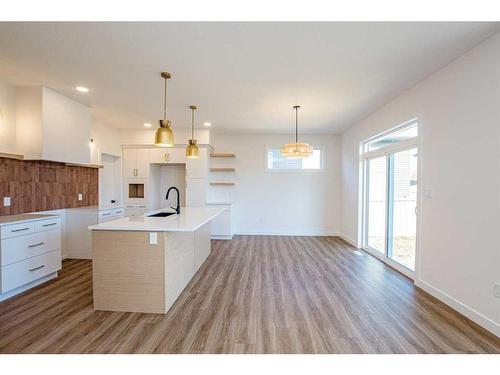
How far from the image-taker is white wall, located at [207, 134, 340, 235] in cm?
605

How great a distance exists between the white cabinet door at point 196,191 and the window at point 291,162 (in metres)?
1.81

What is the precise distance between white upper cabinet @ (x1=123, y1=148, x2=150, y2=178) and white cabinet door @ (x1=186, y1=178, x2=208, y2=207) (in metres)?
1.13

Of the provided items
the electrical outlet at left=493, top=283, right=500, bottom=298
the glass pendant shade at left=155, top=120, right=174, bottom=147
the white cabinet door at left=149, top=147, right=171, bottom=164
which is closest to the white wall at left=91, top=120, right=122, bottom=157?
the white cabinet door at left=149, top=147, right=171, bottom=164

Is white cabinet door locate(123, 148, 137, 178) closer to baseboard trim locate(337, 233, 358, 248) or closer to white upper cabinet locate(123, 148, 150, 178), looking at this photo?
white upper cabinet locate(123, 148, 150, 178)

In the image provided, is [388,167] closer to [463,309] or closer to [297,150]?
[297,150]

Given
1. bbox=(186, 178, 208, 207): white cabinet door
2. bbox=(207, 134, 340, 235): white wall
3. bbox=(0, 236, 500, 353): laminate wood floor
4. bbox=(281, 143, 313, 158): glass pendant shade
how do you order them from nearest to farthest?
bbox=(0, 236, 500, 353): laminate wood floor
bbox=(281, 143, 313, 158): glass pendant shade
bbox=(186, 178, 208, 207): white cabinet door
bbox=(207, 134, 340, 235): white wall

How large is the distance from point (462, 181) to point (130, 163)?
598 centimetres

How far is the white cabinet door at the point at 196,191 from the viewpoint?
5469mm

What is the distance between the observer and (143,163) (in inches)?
217

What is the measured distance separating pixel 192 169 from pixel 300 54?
3.77m

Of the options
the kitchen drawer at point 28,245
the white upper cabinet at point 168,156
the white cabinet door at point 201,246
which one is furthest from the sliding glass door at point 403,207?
the kitchen drawer at point 28,245

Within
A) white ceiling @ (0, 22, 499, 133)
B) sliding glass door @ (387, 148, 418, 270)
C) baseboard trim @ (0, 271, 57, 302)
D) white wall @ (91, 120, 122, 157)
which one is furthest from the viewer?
white wall @ (91, 120, 122, 157)

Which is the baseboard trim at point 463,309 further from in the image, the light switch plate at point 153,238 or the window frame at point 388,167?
the light switch plate at point 153,238
